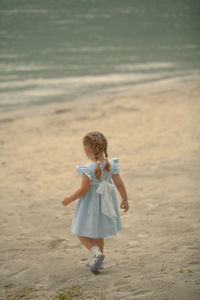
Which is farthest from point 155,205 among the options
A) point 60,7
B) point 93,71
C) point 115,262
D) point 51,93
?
point 60,7

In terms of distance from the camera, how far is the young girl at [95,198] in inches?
161

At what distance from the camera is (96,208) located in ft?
13.5

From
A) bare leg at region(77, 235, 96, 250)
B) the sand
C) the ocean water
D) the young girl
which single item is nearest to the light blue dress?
the young girl

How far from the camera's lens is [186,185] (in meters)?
6.74

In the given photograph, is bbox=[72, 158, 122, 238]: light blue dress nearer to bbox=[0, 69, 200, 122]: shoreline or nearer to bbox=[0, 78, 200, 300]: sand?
bbox=[0, 78, 200, 300]: sand

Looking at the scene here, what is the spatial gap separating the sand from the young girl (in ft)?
1.28

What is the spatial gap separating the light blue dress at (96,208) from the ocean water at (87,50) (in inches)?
386

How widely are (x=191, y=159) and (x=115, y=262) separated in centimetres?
407

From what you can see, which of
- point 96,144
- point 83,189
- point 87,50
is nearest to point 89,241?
point 83,189

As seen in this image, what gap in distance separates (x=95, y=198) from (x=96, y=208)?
0.09m

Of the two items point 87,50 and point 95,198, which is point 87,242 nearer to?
point 95,198

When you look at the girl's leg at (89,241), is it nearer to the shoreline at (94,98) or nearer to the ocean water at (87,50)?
the shoreline at (94,98)

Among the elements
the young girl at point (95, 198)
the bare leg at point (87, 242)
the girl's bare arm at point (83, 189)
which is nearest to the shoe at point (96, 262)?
the young girl at point (95, 198)

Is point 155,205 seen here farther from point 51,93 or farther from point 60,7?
point 60,7
